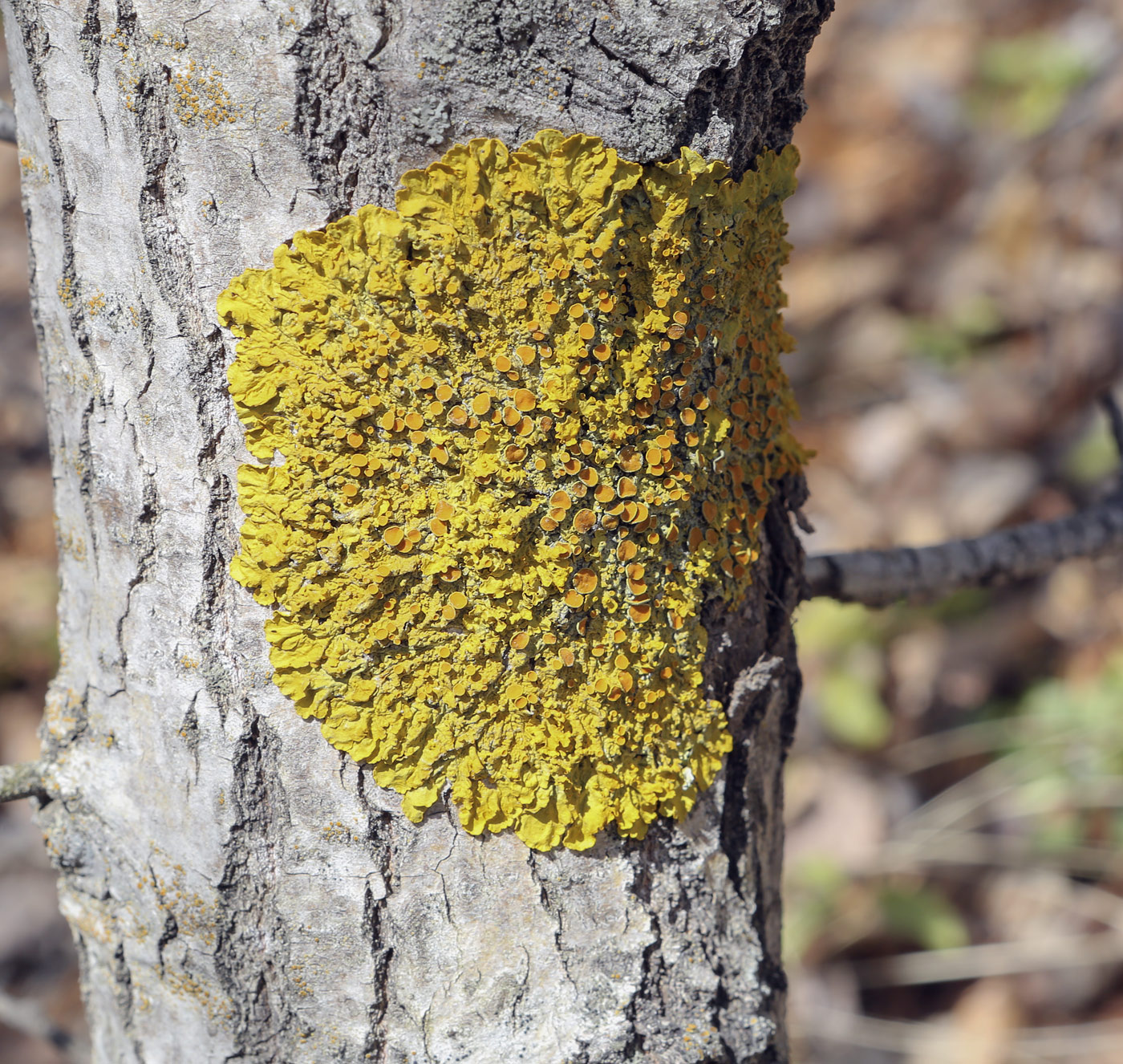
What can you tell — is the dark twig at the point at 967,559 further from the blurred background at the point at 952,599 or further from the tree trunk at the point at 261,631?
the blurred background at the point at 952,599

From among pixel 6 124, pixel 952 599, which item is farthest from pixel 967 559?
pixel 952 599

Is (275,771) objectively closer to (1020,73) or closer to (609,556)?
(609,556)

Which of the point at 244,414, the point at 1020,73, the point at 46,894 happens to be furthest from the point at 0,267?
the point at 1020,73

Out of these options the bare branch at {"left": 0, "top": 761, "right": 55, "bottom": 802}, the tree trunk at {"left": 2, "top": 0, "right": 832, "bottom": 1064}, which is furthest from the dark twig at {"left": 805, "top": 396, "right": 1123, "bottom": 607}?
the bare branch at {"left": 0, "top": 761, "right": 55, "bottom": 802}

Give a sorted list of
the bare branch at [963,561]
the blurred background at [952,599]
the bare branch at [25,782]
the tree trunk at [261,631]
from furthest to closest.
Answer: the blurred background at [952,599] → the bare branch at [963,561] → the bare branch at [25,782] → the tree trunk at [261,631]

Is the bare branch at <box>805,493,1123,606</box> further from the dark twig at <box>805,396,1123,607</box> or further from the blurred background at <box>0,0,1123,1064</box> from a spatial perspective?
the blurred background at <box>0,0,1123,1064</box>

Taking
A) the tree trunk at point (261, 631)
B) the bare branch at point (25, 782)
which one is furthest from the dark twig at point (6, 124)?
the bare branch at point (25, 782)

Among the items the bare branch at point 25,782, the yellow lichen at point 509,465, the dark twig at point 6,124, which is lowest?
the bare branch at point 25,782
